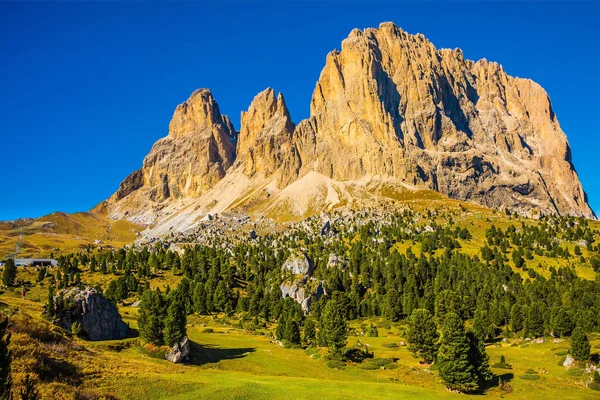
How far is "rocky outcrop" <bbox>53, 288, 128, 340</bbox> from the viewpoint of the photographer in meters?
79.9

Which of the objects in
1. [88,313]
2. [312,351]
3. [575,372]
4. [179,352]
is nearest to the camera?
[179,352]

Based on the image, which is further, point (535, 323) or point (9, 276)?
point (9, 276)

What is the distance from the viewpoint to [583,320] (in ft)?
385

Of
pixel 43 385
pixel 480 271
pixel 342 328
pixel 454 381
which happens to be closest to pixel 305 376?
pixel 342 328

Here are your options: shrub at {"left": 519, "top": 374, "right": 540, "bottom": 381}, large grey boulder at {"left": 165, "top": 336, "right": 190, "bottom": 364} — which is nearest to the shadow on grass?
large grey boulder at {"left": 165, "top": 336, "right": 190, "bottom": 364}

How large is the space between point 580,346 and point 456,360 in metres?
33.5

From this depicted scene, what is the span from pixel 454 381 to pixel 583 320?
73.8 m

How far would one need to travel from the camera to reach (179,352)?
75.2 metres

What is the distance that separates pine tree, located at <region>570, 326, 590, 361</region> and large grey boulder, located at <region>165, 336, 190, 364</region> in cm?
7498

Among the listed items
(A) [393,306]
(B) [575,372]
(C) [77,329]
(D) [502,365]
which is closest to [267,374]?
(C) [77,329]

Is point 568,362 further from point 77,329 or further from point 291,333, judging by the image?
point 77,329

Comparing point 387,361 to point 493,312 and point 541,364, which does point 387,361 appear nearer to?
point 541,364

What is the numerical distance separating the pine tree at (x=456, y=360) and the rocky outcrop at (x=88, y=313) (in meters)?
63.5

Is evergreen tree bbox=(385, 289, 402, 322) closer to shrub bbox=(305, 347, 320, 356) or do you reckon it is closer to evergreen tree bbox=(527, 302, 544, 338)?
evergreen tree bbox=(527, 302, 544, 338)
